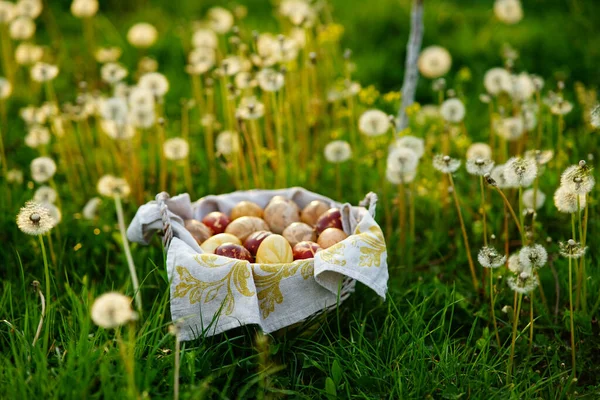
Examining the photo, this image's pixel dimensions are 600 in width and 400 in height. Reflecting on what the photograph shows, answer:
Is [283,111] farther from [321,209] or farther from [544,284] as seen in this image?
[544,284]

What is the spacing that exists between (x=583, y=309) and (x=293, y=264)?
1.00 meters

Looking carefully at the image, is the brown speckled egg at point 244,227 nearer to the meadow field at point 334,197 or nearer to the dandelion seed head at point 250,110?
the meadow field at point 334,197

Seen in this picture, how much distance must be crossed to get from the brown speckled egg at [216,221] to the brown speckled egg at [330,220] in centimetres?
35

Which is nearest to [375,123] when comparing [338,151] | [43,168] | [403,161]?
[338,151]

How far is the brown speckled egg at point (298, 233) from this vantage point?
2.26 m

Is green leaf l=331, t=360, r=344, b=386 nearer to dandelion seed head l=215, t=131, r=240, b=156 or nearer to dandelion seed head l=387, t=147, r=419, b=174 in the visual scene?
dandelion seed head l=387, t=147, r=419, b=174

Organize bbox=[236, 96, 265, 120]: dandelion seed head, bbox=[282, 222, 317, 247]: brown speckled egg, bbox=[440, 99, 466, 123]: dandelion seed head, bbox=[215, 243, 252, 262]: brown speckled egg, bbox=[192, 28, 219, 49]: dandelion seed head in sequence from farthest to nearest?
bbox=[192, 28, 219, 49]: dandelion seed head
bbox=[440, 99, 466, 123]: dandelion seed head
bbox=[236, 96, 265, 120]: dandelion seed head
bbox=[282, 222, 317, 247]: brown speckled egg
bbox=[215, 243, 252, 262]: brown speckled egg

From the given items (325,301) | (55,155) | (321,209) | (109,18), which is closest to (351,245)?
(325,301)

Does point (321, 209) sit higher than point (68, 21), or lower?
lower

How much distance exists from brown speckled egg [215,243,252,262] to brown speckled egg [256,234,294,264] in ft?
0.17

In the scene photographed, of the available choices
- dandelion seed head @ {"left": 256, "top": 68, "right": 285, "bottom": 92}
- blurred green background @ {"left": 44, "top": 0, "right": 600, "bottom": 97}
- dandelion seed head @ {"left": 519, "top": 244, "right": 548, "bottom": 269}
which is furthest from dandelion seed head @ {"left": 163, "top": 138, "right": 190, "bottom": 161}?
blurred green background @ {"left": 44, "top": 0, "right": 600, "bottom": 97}

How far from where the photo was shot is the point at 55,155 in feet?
11.6

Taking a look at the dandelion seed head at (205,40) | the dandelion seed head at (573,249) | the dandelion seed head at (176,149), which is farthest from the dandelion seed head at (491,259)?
the dandelion seed head at (205,40)

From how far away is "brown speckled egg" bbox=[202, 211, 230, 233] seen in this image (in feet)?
7.76
